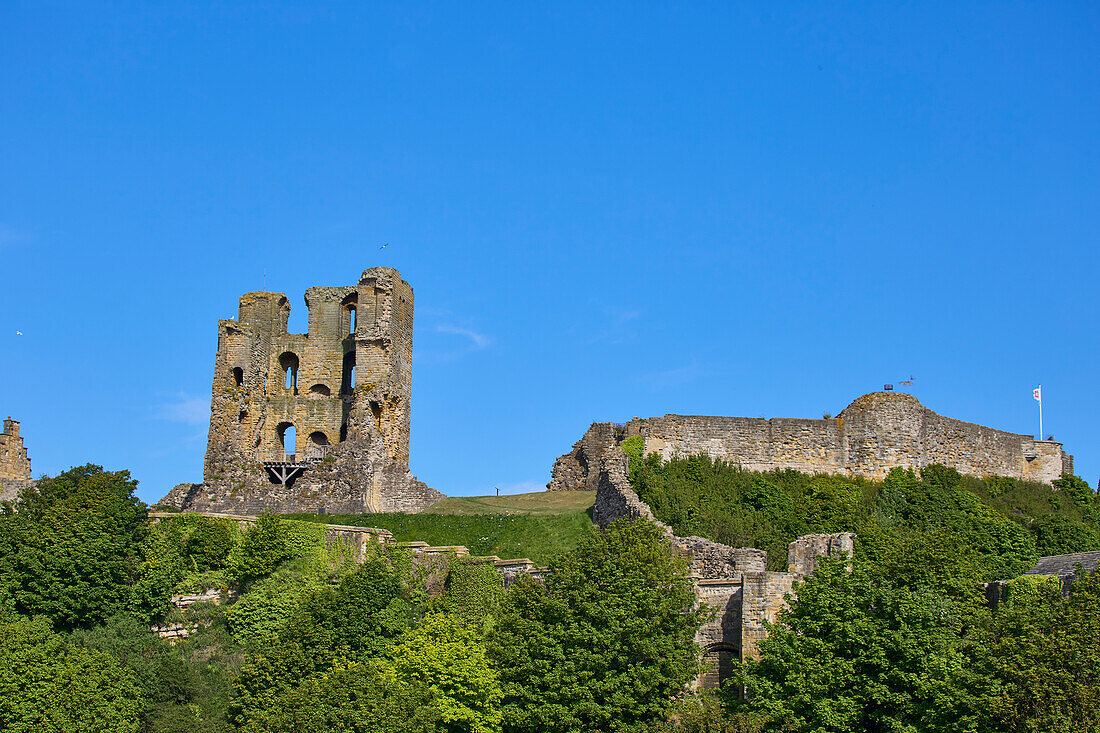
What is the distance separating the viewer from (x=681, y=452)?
50.9m

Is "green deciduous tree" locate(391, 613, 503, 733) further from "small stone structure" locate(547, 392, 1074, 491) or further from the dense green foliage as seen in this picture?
"small stone structure" locate(547, 392, 1074, 491)

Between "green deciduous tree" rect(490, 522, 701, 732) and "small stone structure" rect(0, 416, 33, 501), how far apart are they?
2694cm

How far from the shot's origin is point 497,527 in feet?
156

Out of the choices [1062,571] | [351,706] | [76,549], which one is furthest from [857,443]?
[76,549]

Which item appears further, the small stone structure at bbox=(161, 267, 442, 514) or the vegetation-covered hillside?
the small stone structure at bbox=(161, 267, 442, 514)

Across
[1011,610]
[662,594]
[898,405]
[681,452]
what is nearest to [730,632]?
[662,594]

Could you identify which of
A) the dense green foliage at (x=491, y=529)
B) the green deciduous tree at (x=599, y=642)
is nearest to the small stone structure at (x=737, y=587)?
the green deciduous tree at (x=599, y=642)

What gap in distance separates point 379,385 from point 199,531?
14176 millimetres

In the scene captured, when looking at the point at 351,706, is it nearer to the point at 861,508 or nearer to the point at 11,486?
the point at 861,508

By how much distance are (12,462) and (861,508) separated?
111 ft

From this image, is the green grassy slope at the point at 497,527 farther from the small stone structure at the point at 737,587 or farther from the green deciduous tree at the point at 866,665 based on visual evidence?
the green deciduous tree at the point at 866,665

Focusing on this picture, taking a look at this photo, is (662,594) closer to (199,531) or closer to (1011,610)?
(1011,610)

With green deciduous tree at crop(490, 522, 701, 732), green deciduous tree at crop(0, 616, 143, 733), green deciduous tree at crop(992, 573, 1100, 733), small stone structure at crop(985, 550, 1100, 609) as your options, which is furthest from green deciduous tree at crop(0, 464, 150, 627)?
green deciduous tree at crop(992, 573, 1100, 733)

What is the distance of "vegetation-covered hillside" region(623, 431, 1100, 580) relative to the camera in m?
44.8
